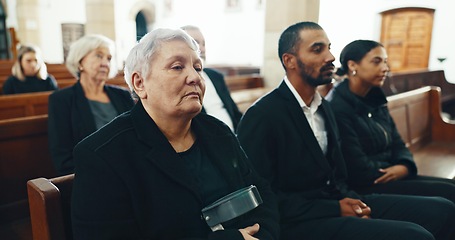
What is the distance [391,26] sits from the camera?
11.6 metres

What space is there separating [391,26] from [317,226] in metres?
11.2

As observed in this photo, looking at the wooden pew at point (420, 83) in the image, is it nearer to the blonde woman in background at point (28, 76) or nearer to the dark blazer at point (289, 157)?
the blonde woman in background at point (28, 76)

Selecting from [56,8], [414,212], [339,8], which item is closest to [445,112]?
[339,8]

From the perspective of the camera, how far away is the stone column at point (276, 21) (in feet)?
15.8

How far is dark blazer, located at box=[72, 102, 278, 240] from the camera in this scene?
114 cm

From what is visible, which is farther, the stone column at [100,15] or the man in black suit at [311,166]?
the stone column at [100,15]

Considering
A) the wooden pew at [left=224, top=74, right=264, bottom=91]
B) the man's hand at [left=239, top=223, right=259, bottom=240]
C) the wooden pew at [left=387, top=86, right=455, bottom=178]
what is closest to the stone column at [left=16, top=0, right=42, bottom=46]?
the wooden pew at [left=224, top=74, right=264, bottom=91]

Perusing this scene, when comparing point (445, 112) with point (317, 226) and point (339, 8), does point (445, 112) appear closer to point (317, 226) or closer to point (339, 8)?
point (339, 8)

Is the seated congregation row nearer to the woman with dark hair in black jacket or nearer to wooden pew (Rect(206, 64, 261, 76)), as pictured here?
the woman with dark hair in black jacket

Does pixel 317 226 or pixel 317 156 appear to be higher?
pixel 317 156

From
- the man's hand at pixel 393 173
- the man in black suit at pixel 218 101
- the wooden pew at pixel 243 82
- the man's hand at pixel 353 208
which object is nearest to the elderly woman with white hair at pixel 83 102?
the man in black suit at pixel 218 101

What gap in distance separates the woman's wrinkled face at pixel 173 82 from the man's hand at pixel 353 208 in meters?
0.94

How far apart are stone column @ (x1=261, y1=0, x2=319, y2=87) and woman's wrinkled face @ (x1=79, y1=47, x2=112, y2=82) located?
253 centimetres

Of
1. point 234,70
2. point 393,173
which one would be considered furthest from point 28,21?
point 393,173
